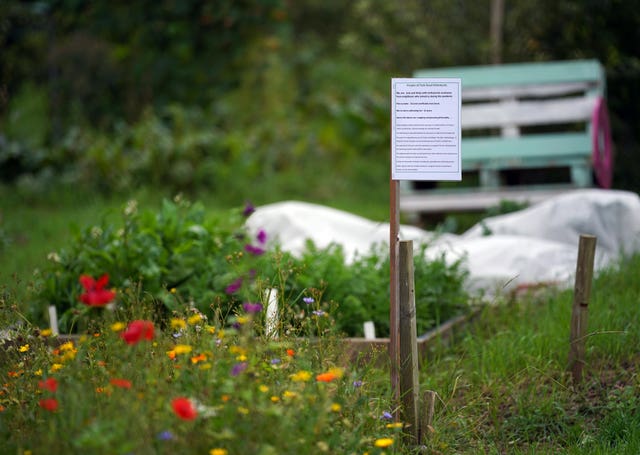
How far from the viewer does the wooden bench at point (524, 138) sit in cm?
697

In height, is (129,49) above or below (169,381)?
above

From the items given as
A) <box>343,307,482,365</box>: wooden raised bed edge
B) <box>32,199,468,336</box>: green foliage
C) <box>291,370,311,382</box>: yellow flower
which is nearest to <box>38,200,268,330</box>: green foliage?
<box>32,199,468,336</box>: green foliage

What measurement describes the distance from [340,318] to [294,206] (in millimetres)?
2079

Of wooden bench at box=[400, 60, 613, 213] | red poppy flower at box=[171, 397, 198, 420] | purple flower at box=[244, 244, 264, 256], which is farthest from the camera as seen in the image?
wooden bench at box=[400, 60, 613, 213]

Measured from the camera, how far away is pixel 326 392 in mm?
2477

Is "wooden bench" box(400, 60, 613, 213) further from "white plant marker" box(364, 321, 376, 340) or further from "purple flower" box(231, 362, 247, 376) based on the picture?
"purple flower" box(231, 362, 247, 376)

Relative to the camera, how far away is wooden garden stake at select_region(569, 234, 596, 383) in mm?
3518

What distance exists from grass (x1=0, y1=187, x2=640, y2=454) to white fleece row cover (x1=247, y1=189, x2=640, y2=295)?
0.38 metres

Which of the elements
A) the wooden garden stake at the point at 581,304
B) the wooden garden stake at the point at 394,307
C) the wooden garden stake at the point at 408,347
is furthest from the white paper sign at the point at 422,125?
the wooden garden stake at the point at 581,304

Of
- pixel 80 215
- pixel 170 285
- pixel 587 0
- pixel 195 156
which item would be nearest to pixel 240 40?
pixel 195 156

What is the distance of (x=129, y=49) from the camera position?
10.6m

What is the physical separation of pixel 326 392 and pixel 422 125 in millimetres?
1114

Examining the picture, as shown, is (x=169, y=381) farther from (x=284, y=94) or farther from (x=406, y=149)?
(x=284, y=94)

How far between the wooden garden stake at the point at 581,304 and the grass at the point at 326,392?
0.10 metres
